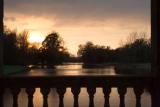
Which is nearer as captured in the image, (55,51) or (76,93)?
(76,93)

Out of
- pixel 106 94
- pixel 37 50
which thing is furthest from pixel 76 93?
pixel 37 50

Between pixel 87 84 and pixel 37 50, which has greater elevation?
pixel 37 50

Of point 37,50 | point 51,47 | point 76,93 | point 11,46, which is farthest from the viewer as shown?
point 11,46

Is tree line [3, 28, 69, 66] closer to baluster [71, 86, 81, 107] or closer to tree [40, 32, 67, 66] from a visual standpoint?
tree [40, 32, 67, 66]

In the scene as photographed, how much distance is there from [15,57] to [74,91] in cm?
997

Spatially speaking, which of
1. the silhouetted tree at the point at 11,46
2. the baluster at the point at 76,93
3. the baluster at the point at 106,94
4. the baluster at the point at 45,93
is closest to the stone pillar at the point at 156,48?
the baluster at the point at 106,94

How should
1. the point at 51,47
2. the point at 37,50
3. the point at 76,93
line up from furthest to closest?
the point at 37,50, the point at 51,47, the point at 76,93

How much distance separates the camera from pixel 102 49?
11289 millimetres

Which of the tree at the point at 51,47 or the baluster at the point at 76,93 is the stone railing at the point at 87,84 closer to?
the baluster at the point at 76,93

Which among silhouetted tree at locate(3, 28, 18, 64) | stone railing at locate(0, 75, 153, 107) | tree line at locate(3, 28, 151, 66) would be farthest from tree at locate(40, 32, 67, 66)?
stone railing at locate(0, 75, 153, 107)

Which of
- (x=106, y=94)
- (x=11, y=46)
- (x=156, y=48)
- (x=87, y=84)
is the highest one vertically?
(x=11, y=46)

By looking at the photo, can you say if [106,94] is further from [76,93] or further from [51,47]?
[51,47]

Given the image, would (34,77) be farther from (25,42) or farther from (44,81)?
(25,42)

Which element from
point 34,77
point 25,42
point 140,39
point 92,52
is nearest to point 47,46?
point 92,52
